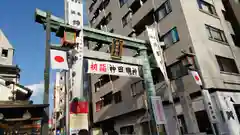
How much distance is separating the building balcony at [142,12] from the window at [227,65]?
26.3 feet

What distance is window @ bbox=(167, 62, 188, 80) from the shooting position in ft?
47.3

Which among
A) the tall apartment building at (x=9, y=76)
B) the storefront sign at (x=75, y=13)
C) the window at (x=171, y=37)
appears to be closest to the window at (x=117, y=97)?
the window at (x=171, y=37)

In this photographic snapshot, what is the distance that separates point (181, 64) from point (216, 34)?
478cm

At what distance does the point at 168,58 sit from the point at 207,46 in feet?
10.3

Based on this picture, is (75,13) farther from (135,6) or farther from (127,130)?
(127,130)

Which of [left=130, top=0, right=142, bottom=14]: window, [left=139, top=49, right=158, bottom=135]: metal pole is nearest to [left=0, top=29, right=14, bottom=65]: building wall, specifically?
[left=130, top=0, right=142, bottom=14]: window

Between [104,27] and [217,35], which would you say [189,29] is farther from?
[104,27]

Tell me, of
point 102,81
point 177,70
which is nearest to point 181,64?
Result: point 177,70

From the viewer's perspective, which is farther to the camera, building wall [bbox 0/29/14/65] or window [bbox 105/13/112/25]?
window [bbox 105/13/112/25]

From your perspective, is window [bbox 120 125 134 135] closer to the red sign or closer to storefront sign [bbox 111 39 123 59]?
storefront sign [bbox 111 39 123 59]

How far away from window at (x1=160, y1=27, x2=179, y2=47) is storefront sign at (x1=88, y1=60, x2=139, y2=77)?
5.81 meters

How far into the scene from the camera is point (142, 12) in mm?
19609

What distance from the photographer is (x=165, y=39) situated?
54.5ft

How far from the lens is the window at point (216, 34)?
1578 cm
